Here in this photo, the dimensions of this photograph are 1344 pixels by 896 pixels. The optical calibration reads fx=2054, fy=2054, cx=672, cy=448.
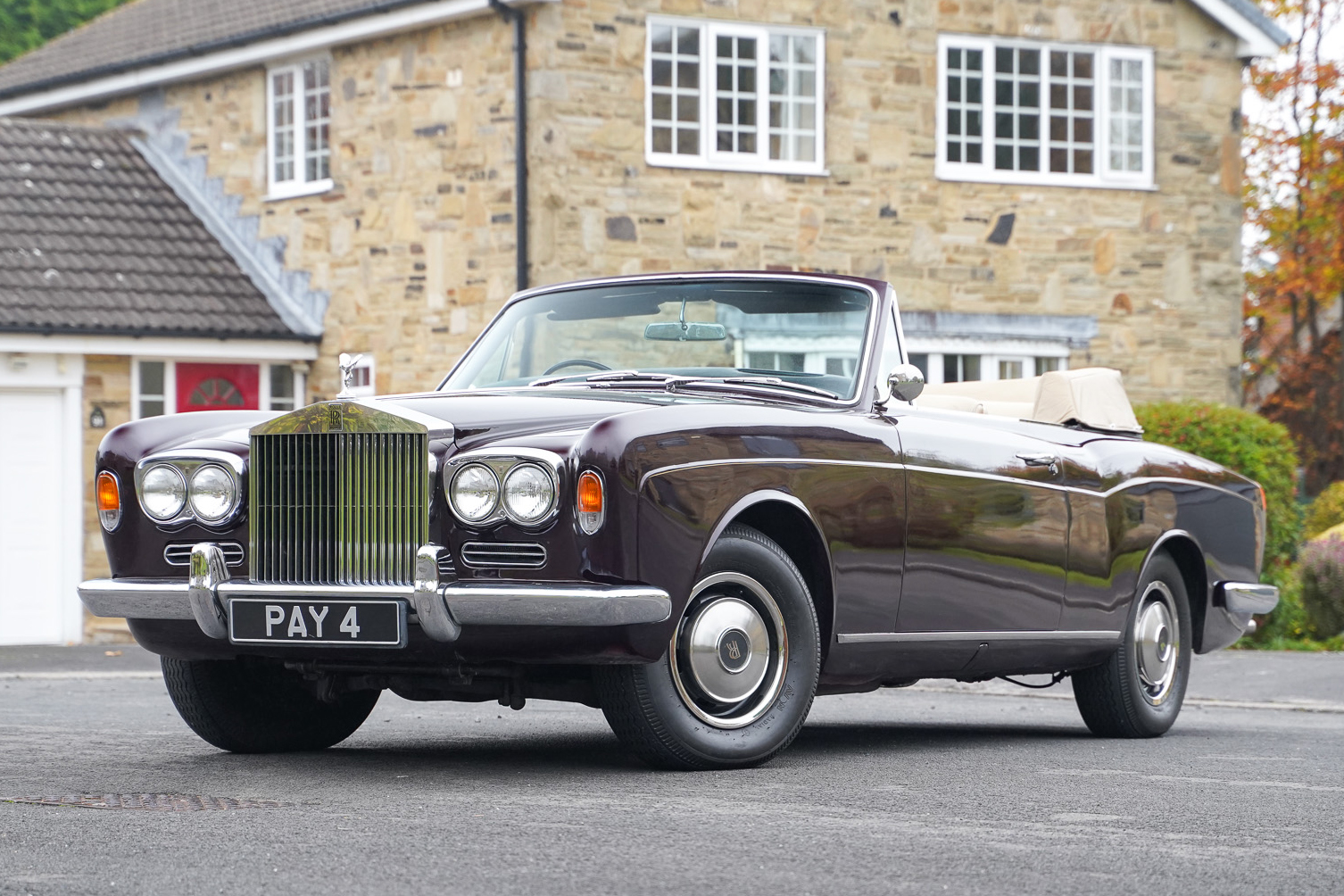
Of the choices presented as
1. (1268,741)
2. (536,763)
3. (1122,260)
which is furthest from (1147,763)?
(1122,260)

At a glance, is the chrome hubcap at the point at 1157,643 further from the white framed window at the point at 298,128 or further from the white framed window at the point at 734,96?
the white framed window at the point at 298,128

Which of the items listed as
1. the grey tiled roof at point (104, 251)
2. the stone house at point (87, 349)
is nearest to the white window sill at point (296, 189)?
the stone house at point (87, 349)

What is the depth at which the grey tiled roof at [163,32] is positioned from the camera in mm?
20438

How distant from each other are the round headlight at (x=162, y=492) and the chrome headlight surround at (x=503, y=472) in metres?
1.04

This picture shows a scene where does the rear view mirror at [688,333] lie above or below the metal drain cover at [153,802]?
above

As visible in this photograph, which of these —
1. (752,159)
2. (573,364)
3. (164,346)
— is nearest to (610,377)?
(573,364)

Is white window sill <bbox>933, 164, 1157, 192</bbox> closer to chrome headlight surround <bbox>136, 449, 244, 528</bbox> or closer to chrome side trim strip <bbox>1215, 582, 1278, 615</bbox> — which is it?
chrome side trim strip <bbox>1215, 582, 1278, 615</bbox>

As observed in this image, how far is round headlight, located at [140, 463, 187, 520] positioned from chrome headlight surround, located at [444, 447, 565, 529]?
1.04m

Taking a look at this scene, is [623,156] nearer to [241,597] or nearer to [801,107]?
[801,107]

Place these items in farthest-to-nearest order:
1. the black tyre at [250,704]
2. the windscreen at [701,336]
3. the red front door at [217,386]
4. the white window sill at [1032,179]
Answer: the white window sill at [1032,179] → the red front door at [217,386] → the windscreen at [701,336] → the black tyre at [250,704]

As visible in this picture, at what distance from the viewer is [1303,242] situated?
32.7 meters

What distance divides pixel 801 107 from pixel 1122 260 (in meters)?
3.78

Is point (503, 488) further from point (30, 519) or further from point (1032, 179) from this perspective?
point (1032, 179)

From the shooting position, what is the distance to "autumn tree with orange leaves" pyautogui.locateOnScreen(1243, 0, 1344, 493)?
105 ft
